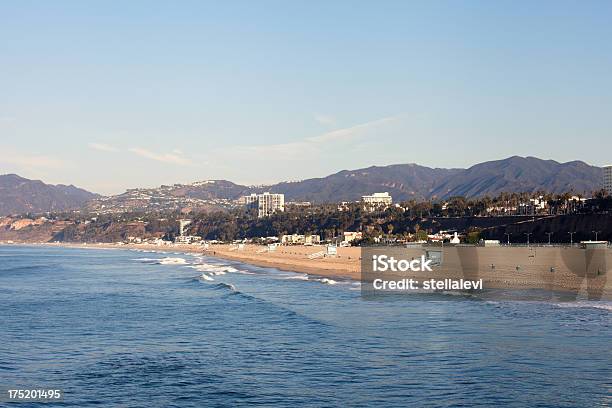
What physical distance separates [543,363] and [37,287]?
41.1m

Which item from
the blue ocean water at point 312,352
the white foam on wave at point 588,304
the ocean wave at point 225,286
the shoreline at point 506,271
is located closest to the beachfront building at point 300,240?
the shoreline at point 506,271

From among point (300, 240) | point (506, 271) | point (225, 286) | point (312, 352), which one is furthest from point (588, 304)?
point (300, 240)

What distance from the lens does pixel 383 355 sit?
74.9ft

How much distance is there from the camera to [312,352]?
23.6m

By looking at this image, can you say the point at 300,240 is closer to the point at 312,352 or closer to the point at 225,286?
the point at 225,286

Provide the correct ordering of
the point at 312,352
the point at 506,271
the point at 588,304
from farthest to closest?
the point at 506,271
the point at 588,304
the point at 312,352

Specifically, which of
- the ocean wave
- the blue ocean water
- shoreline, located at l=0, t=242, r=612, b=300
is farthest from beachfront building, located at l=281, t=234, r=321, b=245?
the blue ocean water

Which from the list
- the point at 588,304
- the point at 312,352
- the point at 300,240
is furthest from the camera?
the point at 300,240

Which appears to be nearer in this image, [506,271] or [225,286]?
[225,286]

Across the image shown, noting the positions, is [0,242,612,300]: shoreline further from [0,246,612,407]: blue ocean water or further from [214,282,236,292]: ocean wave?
[214,282,236,292]: ocean wave

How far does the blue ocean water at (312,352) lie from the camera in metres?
18.2

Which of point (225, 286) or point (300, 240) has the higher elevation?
point (300, 240)

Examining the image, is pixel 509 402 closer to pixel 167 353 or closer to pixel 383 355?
pixel 383 355

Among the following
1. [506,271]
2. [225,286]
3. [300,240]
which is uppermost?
[300,240]
